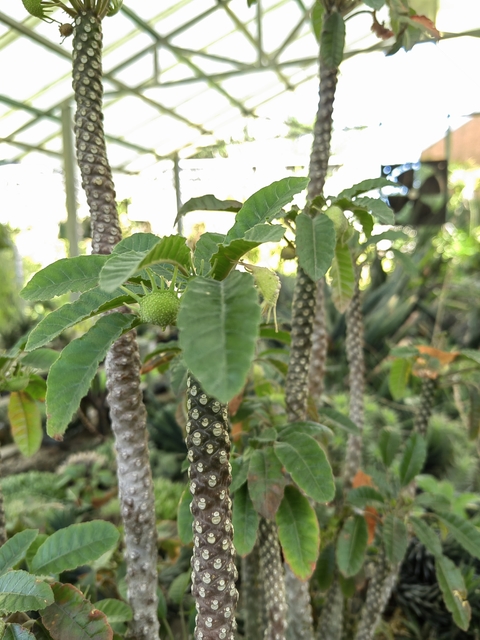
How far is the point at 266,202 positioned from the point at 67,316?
1.14 ft

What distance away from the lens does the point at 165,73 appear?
6875 mm

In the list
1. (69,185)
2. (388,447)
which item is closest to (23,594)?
(388,447)

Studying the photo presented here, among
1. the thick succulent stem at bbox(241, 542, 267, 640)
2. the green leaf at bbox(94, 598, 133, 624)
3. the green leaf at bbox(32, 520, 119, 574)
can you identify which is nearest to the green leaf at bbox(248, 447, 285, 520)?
the green leaf at bbox(32, 520, 119, 574)

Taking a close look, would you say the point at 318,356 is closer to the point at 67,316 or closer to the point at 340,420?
the point at 340,420

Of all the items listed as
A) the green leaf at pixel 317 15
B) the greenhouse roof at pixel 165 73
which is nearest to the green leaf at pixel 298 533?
the green leaf at pixel 317 15

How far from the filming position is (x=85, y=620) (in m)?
0.91

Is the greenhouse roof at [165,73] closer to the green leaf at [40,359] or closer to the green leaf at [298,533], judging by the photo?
the green leaf at [40,359]

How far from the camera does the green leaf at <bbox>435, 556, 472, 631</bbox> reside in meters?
1.29

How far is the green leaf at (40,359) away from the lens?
4.02ft

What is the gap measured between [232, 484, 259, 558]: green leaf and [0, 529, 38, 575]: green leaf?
381 millimetres

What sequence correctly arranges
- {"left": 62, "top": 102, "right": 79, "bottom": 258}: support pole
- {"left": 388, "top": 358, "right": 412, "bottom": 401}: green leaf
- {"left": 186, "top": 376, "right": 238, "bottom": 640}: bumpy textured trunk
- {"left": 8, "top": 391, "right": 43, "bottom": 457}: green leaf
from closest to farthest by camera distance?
{"left": 186, "top": 376, "right": 238, "bottom": 640}: bumpy textured trunk → {"left": 8, "top": 391, "right": 43, "bottom": 457}: green leaf → {"left": 388, "top": 358, "right": 412, "bottom": 401}: green leaf → {"left": 62, "top": 102, "right": 79, "bottom": 258}: support pole

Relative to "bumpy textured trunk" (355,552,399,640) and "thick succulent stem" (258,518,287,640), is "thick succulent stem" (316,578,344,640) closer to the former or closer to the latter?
"bumpy textured trunk" (355,552,399,640)

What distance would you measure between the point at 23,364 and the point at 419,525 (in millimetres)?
1066

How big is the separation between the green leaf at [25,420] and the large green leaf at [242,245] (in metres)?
0.85
